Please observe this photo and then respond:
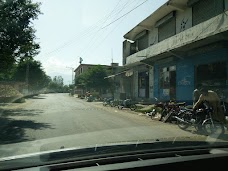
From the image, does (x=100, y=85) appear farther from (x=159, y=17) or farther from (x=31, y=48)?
(x=31, y=48)

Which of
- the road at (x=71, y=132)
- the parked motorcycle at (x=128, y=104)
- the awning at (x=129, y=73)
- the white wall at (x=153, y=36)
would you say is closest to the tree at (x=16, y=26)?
the road at (x=71, y=132)

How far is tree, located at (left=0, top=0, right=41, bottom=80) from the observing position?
18.4m

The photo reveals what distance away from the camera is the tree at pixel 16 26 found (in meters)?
18.4

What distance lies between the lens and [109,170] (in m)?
2.80

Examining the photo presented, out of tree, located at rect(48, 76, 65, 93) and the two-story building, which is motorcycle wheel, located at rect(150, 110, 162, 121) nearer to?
the two-story building

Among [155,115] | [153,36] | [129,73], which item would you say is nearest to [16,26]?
[155,115]

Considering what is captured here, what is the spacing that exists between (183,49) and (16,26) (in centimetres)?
977

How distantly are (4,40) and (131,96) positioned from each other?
20.0 metres

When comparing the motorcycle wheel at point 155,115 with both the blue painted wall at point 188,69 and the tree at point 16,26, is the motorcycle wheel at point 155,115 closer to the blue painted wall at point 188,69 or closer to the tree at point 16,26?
the blue painted wall at point 188,69

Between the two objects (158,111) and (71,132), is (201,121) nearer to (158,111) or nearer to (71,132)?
(71,132)

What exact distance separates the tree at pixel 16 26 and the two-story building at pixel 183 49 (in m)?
8.25

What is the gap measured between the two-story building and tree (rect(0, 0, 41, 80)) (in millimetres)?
8245

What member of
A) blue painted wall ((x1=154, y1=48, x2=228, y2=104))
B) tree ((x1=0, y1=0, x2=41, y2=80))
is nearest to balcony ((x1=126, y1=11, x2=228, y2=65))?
blue painted wall ((x1=154, y1=48, x2=228, y2=104))

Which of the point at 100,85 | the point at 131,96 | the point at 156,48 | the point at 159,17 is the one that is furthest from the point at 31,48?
the point at 100,85
